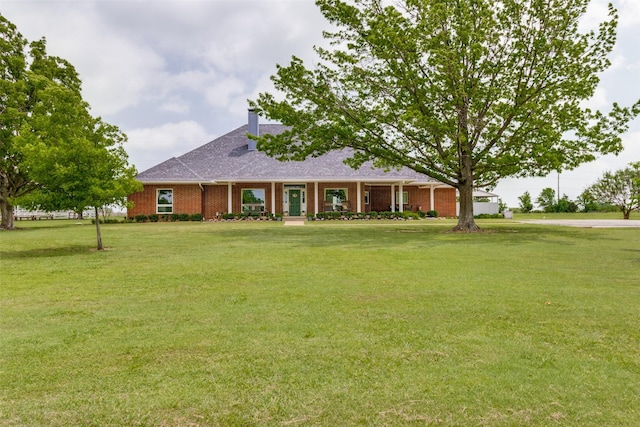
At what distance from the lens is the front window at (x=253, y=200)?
3203 cm

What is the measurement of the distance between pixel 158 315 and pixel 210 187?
28.4 m

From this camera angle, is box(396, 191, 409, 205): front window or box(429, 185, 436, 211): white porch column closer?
box(429, 185, 436, 211): white porch column

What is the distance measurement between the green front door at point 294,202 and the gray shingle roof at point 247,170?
67.5 inches

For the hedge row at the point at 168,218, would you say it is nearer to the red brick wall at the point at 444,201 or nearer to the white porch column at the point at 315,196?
the white porch column at the point at 315,196

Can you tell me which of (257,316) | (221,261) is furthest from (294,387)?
(221,261)

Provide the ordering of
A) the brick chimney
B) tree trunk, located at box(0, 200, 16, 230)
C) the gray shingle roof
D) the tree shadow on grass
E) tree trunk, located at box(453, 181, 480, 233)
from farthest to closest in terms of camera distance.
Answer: the brick chimney < the gray shingle roof < tree trunk, located at box(0, 200, 16, 230) < tree trunk, located at box(453, 181, 480, 233) < the tree shadow on grass

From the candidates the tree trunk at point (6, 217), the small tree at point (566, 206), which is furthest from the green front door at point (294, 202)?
the small tree at point (566, 206)

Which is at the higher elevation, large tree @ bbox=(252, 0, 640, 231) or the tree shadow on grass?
large tree @ bbox=(252, 0, 640, 231)

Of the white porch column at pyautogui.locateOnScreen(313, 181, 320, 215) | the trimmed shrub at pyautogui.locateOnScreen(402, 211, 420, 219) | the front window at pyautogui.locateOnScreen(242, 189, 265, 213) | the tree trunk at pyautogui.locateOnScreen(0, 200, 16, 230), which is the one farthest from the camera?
the front window at pyautogui.locateOnScreen(242, 189, 265, 213)

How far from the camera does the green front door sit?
3244 centimetres

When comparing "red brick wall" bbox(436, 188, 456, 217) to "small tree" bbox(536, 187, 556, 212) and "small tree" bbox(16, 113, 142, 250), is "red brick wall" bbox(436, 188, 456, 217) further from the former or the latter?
"small tree" bbox(16, 113, 142, 250)

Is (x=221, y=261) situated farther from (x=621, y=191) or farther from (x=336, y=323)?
(x=621, y=191)

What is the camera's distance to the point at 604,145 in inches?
685

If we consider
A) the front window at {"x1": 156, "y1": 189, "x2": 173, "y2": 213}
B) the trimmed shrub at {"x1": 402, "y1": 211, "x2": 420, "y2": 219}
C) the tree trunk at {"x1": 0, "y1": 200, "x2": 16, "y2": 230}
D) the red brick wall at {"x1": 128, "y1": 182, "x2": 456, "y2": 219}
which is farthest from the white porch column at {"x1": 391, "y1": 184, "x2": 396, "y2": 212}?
the tree trunk at {"x1": 0, "y1": 200, "x2": 16, "y2": 230}
